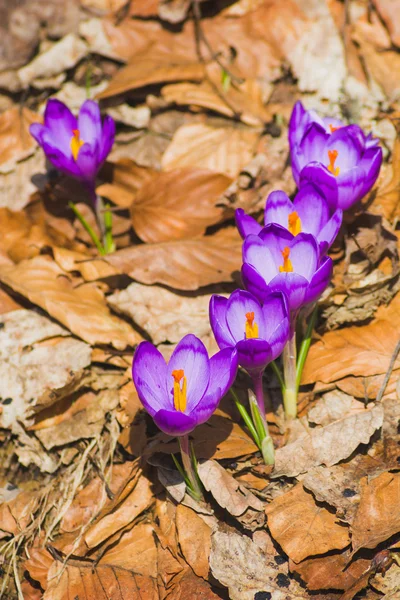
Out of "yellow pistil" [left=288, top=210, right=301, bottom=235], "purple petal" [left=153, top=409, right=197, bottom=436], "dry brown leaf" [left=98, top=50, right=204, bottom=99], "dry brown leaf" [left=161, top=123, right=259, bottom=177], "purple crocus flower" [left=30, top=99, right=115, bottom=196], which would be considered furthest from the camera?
"dry brown leaf" [left=98, top=50, right=204, bottom=99]

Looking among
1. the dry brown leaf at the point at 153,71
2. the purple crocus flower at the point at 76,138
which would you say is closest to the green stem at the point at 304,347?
the purple crocus flower at the point at 76,138

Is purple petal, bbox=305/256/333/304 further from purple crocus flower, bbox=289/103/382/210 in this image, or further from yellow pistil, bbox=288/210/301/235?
purple crocus flower, bbox=289/103/382/210

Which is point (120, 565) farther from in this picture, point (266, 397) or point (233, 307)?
point (233, 307)

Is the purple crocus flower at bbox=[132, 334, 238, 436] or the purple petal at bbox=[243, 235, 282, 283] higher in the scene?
the purple petal at bbox=[243, 235, 282, 283]

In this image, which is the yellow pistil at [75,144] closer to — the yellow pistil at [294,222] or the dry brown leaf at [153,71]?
the dry brown leaf at [153,71]

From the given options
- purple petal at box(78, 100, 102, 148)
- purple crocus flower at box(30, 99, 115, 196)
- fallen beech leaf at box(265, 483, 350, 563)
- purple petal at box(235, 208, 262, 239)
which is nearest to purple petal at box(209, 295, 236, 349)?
purple petal at box(235, 208, 262, 239)

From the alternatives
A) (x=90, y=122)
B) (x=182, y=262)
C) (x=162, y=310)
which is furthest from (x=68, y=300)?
(x=90, y=122)
